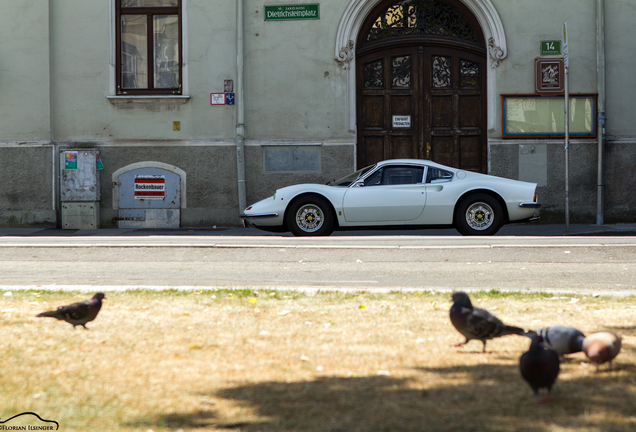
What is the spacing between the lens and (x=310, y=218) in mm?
11836

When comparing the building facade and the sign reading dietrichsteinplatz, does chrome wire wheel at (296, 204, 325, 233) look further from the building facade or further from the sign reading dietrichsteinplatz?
the sign reading dietrichsteinplatz

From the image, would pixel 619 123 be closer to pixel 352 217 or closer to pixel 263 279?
pixel 352 217

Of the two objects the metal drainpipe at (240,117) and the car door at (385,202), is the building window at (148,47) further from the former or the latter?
the car door at (385,202)

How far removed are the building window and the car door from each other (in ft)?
18.5

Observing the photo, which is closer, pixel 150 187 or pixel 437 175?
pixel 437 175

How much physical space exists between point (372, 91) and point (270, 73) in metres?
2.15

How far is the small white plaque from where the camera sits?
1542cm

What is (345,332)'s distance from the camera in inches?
183

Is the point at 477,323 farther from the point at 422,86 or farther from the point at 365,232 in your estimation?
the point at 422,86

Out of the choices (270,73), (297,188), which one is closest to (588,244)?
(297,188)

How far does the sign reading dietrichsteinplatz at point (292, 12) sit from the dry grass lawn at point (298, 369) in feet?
34.4

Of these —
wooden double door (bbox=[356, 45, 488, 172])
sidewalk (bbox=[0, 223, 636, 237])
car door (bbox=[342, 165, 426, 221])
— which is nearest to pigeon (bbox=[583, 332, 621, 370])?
car door (bbox=[342, 165, 426, 221])
